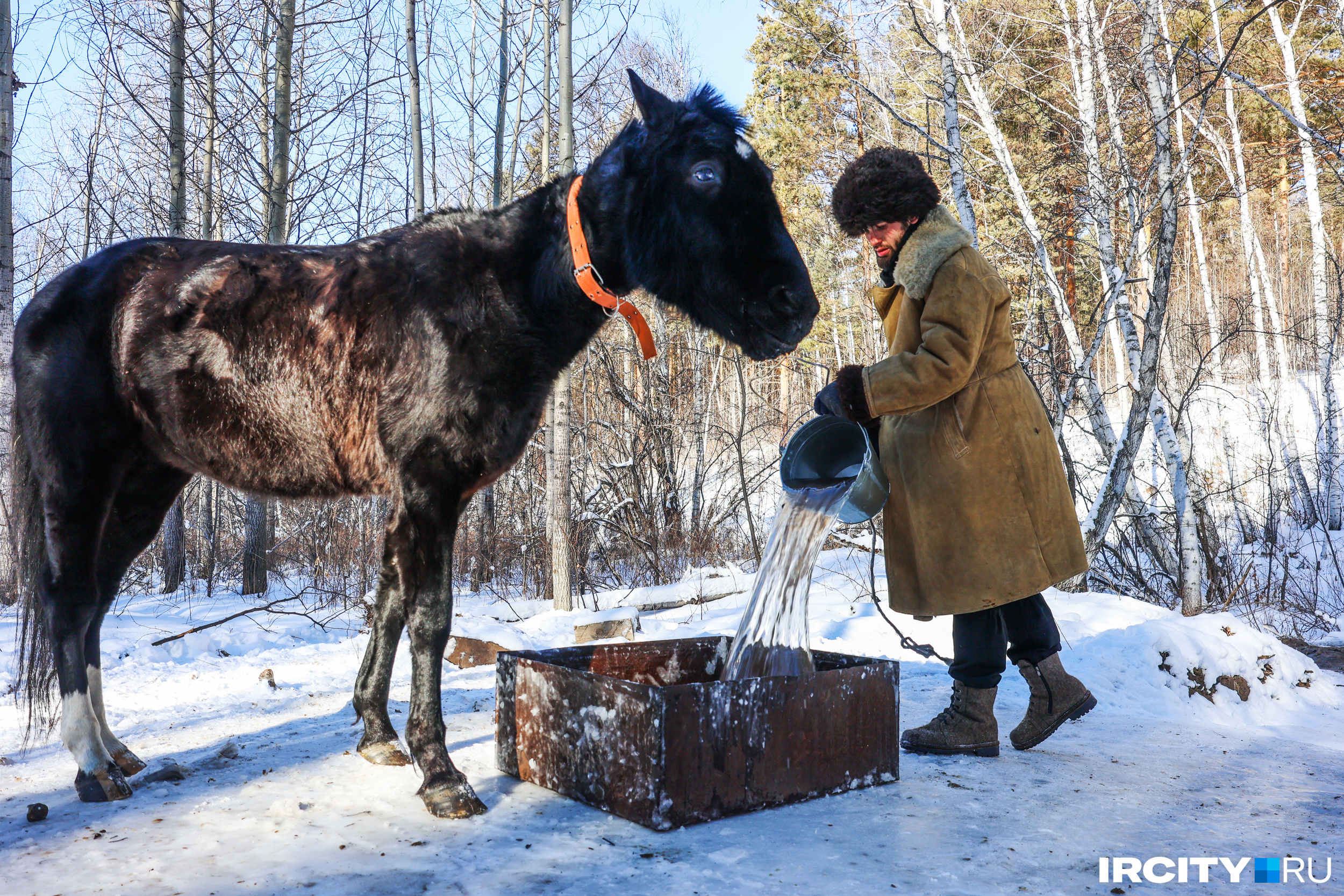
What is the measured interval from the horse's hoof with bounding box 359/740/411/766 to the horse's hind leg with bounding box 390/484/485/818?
0.39 meters

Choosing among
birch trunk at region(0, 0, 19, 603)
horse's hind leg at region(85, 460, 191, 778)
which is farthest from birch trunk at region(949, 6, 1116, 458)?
birch trunk at region(0, 0, 19, 603)

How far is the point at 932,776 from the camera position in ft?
9.89

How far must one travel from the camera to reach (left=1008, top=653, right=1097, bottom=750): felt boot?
3293 millimetres

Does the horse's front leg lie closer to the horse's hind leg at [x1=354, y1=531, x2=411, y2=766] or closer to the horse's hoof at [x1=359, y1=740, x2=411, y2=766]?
the horse's hind leg at [x1=354, y1=531, x2=411, y2=766]

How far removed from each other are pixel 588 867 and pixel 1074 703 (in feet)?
6.97

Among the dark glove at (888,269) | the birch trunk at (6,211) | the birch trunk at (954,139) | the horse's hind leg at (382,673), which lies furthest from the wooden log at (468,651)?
the birch trunk at (954,139)

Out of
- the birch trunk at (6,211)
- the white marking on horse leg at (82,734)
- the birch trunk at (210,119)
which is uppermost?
the birch trunk at (210,119)

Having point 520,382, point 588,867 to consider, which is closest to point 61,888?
point 588,867

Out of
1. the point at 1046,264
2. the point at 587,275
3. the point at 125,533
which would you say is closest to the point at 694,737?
the point at 587,275

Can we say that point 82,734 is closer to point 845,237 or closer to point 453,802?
point 453,802

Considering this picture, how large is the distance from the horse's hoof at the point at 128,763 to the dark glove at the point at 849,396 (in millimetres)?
2818

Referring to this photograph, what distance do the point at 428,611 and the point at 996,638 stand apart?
2149 mm

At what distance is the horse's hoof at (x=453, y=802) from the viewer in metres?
2.53

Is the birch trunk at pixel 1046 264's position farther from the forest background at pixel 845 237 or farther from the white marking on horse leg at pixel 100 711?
the white marking on horse leg at pixel 100 711
